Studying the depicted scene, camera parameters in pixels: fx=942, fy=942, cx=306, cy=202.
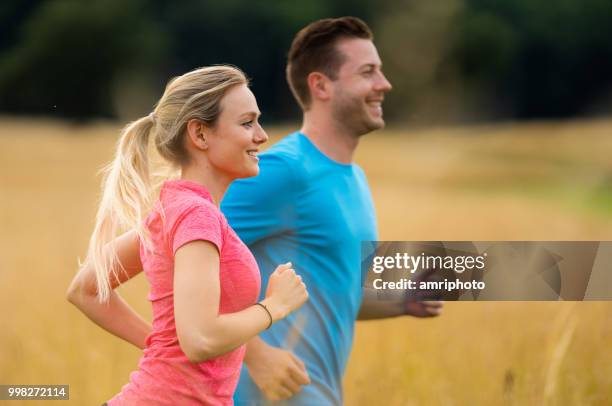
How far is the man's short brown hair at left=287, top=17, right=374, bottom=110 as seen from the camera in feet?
11.0

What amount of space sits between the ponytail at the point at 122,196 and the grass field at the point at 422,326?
133 mm

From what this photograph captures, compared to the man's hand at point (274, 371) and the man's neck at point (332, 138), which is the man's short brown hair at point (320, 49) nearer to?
the man's neck at point (332, 138)

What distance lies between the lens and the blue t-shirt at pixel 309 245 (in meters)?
2.78

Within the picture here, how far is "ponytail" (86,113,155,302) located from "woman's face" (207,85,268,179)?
175mm

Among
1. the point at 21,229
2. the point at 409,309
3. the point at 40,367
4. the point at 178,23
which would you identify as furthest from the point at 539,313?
the point at 178,23

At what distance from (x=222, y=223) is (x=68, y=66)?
77.5 feet

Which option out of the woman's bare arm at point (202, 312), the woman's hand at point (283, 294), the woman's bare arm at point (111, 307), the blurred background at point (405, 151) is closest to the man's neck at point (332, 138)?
the blurred background at point (405, 151)

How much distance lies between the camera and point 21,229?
8.11 metres

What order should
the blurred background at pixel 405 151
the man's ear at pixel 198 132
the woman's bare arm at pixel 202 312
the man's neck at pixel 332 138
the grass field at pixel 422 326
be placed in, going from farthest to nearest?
the blurred background at pixel 405 151 → the grass field at pixel 422 326 → the man's neck at pixel 332 138 → the man's ear at pixel 198 132 → the woman's bare arm at pixel 202 312

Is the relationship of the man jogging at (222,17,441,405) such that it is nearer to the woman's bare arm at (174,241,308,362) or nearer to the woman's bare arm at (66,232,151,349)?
the woman's bare arm at (66,232,151,349)

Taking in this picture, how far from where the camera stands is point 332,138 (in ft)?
10.2

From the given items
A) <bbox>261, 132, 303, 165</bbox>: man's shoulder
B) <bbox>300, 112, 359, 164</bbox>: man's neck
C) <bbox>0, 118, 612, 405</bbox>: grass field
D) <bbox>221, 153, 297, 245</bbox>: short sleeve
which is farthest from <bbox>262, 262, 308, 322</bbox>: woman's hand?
<bbox>300, 112, 359, 164</bbox>: man's neck

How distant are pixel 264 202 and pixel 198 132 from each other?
0.86 metres

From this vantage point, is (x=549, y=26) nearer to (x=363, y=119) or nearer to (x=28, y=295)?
(x=28, y=295)
